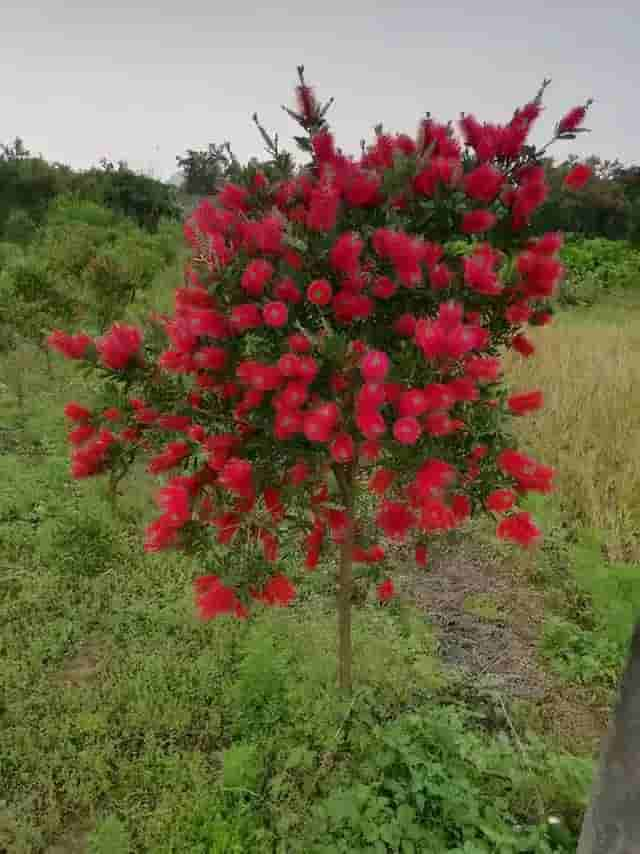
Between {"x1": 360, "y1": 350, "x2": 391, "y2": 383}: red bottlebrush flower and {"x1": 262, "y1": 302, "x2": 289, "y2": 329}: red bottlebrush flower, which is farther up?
{"x1": 262, "y1": 302, "x2": 289, "y2": 329}: red bottlebrush flower

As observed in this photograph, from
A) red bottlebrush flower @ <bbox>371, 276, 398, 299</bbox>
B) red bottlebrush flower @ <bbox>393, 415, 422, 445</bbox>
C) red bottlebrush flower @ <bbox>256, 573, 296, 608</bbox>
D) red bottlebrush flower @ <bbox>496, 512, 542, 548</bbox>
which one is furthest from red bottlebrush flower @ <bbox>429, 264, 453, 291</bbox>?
red bottlebrush flower @ <bbox>256, 573, 296, 608</bbox>

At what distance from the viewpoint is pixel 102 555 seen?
13.2 feet

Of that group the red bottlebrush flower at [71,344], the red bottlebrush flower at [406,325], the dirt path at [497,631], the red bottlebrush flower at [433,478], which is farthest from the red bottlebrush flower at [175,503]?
the dirt path at [497,631]

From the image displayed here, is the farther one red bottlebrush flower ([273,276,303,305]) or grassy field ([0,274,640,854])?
grassy field ([0,274,640,854])

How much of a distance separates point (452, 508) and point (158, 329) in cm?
108

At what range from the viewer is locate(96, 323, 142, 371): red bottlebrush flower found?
1863mm

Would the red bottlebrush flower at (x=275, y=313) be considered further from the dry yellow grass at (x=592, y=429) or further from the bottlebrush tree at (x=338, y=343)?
the dry yellow grass at (x=592, y=429)

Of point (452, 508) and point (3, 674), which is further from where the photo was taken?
point (3, 674)

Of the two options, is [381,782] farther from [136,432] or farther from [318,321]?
[318,321]

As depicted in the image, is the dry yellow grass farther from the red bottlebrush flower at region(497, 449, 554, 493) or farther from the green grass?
the green grass

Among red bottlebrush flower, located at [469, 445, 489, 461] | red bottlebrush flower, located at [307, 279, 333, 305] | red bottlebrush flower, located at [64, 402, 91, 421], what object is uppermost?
red bottlebrush flower, located at [307, 279, 333, 305]

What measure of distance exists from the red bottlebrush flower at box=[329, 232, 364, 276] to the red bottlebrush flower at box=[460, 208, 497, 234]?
314mm

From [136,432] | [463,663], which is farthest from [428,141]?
[463,663]

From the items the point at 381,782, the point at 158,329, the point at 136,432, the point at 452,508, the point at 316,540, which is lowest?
the point at 381,782
